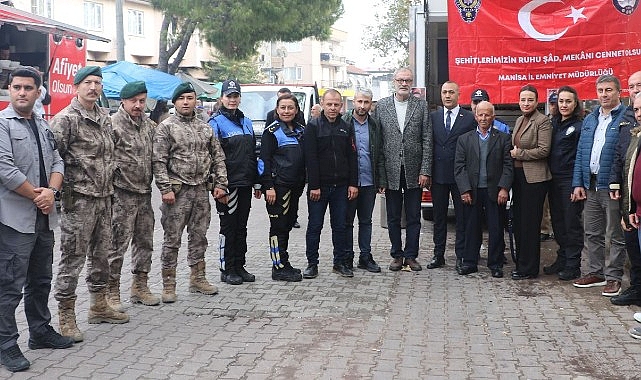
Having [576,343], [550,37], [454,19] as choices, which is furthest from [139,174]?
[550,37]

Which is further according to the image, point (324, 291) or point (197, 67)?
point (197, 67)

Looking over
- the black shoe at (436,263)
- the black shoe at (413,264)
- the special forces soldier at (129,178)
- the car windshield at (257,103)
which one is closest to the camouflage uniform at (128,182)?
the special forces soldier at (129,178)

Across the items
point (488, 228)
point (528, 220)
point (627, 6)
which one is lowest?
point (488, 228)

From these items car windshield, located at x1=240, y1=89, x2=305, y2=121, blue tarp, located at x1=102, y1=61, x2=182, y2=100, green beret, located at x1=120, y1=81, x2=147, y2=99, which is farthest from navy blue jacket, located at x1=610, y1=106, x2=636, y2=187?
blue tarp, located at x1=102, y1=61, x2=182, y2=100

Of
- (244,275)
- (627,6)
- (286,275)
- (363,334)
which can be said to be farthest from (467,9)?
(363,334)

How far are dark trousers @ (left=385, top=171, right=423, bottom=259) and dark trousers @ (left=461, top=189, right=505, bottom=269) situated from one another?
54 cm

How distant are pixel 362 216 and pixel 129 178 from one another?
9.21ft

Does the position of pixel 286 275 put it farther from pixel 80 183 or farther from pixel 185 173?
pixel 80 183

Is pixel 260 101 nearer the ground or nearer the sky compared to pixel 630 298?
nearer the sky

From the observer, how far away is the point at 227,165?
7082 mm

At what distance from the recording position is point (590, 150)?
693 centimetres

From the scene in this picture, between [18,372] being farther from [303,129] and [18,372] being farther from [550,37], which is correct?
[550,37]

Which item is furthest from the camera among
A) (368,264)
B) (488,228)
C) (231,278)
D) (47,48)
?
(47,48)

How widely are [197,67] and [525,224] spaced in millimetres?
41798
